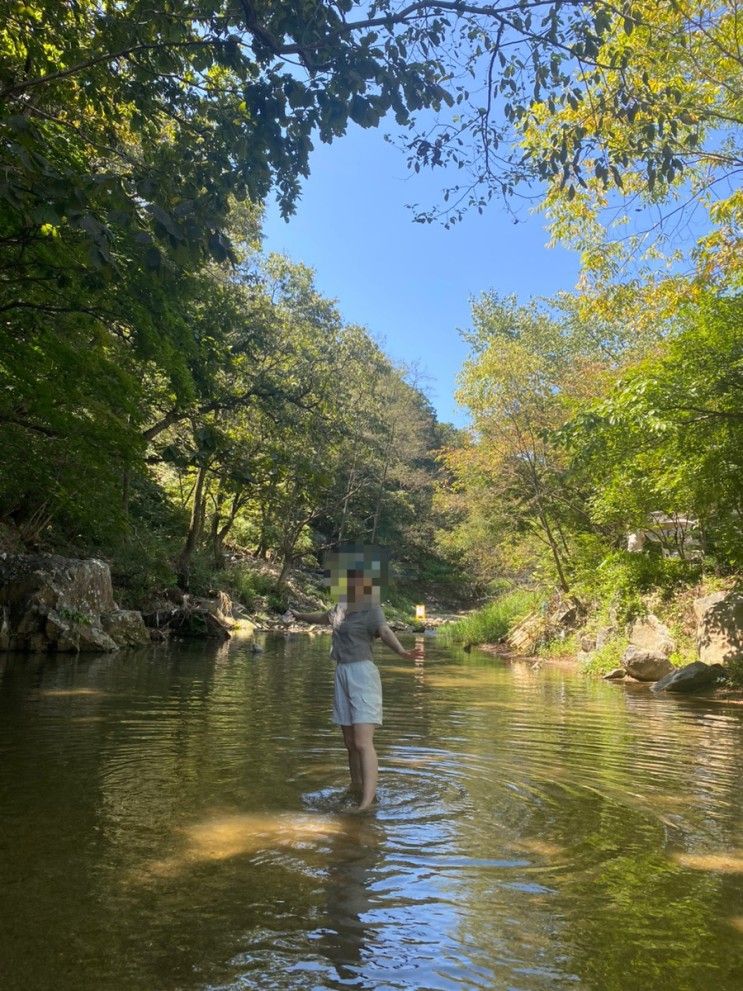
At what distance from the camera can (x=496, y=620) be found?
2411 cm

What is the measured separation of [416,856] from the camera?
3.47 m

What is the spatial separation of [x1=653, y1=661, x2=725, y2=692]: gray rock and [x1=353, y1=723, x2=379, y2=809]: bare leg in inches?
331

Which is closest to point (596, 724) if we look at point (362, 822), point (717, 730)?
point (717, 730)

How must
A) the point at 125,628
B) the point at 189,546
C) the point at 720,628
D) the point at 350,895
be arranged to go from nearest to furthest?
the point at 350,895 → the point at 720,628 → the point at 125,628 → the point at 189,546

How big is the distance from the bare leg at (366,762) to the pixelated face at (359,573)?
82 cm

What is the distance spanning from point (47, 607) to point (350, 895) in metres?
12.7

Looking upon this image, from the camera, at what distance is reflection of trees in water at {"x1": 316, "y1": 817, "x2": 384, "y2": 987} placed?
2439 millimetres

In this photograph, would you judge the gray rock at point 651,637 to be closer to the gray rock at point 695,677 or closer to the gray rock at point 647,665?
the gray rock at point 647,665

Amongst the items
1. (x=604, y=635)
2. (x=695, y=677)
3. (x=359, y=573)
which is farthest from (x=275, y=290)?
(x=359, y=573)

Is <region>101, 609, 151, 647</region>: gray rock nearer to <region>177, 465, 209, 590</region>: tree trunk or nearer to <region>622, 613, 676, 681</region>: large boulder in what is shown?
<region>177, 465, 209, 590</region>: tree trunk

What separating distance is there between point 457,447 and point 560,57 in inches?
800

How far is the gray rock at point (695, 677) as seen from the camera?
1118 centimetres

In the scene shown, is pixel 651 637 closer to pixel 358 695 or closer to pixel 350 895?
pixel 358 695

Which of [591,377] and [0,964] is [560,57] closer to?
[0,964]
